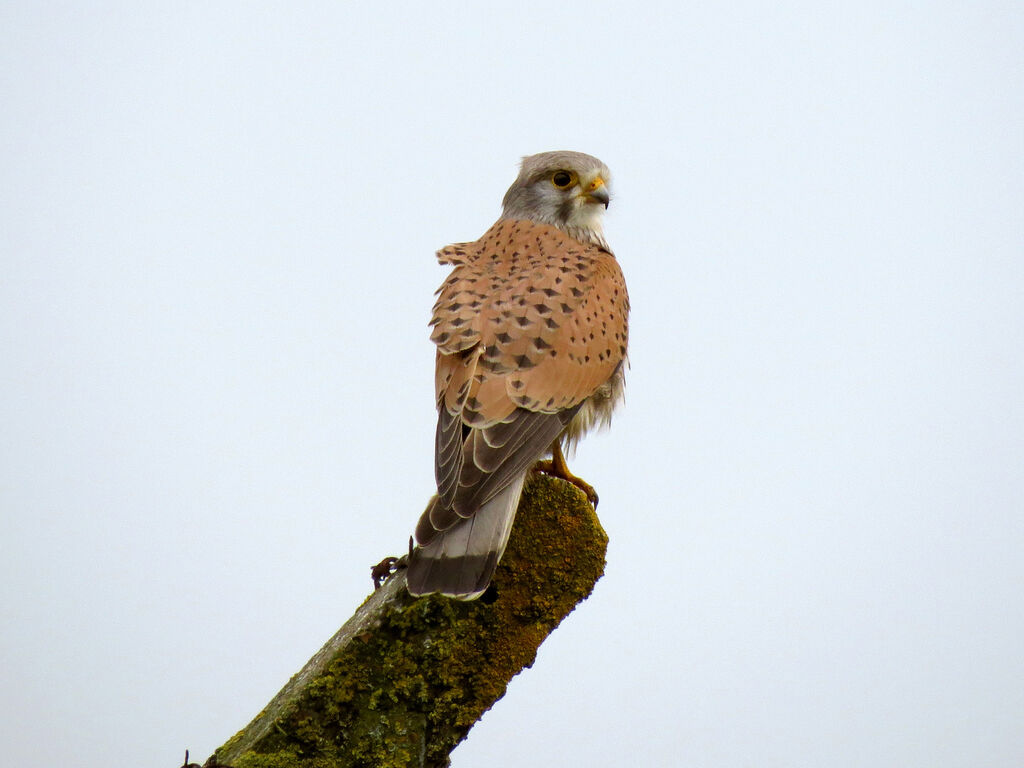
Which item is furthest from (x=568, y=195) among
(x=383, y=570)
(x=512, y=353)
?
(x=383, y=570)

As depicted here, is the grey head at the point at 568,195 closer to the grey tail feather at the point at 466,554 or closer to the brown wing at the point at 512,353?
the brown wing at the point at 512,353

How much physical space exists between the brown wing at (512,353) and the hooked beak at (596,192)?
39 centimetres

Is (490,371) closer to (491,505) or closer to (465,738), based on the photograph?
(491,505)

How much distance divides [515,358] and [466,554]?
0.87 meters

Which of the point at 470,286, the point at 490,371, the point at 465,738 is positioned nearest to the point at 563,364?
the point at 490,371

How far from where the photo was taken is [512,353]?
3.36 metres

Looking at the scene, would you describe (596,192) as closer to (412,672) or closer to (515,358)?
(515,358)

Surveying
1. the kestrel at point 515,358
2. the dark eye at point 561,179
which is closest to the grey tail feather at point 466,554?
the kestrel at point 515,358

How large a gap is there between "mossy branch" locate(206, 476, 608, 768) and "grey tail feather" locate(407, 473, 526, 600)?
8cm

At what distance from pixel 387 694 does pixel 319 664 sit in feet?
0.59

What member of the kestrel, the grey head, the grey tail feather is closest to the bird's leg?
the kestrel

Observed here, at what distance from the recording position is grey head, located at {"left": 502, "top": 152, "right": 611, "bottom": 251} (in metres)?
4.48

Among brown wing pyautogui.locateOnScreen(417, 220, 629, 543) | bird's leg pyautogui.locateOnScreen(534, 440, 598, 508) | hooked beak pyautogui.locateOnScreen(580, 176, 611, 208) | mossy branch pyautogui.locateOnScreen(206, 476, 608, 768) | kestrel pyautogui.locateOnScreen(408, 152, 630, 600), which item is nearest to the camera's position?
Result: mossy branch pyautogui.locateOnScreen(206, 476, 608, 768)

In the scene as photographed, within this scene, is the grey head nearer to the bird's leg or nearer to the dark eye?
the dark eye
